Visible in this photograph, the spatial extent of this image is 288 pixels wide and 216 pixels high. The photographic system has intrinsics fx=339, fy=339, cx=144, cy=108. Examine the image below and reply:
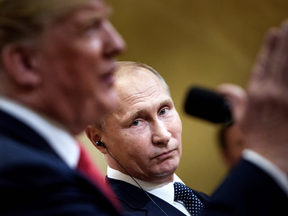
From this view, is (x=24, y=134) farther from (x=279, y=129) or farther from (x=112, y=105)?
(x=279, y=129)

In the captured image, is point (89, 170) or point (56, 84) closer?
point (56, 84)

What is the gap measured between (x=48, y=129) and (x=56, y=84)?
0.11 meters

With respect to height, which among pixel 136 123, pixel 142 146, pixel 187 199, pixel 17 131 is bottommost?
pixel 187 199

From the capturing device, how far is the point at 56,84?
0.83 m

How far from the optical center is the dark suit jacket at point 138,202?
62.5 inches

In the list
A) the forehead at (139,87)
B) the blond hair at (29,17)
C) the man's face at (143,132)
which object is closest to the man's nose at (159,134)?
the man's face at (143,132)

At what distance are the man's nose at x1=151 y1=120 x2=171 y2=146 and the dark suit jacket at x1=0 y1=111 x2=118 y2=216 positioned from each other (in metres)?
0.86

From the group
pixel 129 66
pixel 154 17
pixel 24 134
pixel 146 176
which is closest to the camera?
pixel 24 134

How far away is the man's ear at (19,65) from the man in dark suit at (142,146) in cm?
89

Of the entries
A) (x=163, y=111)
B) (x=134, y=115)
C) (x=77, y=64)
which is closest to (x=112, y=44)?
(x=77, y=64)

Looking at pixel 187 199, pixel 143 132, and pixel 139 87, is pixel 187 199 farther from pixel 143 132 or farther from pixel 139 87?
pixel 139 87

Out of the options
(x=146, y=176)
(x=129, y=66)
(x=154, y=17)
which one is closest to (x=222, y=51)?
(x=154, y=17)

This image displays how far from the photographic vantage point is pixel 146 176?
5.49ft

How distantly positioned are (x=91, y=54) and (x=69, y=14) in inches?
4.4
